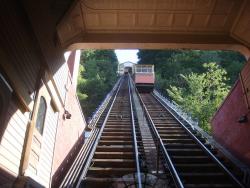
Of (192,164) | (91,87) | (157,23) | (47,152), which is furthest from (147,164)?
(91,87)

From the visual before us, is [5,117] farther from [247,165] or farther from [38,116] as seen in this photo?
[247,165]

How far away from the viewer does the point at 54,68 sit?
7.30m

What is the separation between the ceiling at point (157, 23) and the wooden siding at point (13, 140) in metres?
2.64

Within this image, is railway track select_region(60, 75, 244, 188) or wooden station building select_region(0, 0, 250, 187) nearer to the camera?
wooden station building select_region(0, 0, 250, 187)

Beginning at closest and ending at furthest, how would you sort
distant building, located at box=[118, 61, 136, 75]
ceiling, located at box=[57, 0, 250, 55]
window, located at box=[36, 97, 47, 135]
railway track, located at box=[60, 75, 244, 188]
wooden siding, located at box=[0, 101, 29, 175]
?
wooden siding, located at box=[0, 101, 29, 175]
window, located at box=[36, 97, 47, 135]
railway track, located at box=[60, 75, 244, 188]
ceiling, located at box=[57, 0, 250, 55]
distant building, located at box=[118, 61, 136, 75]

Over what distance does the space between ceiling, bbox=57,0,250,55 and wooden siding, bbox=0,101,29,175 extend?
8.65 feet

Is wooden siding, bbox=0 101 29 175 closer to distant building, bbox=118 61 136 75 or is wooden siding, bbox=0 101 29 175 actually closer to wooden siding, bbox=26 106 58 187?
wooden siding, bbox=26 106 58 187

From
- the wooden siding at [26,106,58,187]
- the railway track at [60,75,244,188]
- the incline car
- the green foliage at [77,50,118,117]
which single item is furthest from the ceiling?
the incline car

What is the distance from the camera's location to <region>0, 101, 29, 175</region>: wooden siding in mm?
4681

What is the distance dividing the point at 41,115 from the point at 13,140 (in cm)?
169

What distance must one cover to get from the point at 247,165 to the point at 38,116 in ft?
15.8

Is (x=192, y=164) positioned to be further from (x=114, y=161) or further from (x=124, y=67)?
(x=124, y=67)

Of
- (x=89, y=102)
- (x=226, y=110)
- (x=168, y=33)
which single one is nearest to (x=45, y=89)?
(x=168, y=33)

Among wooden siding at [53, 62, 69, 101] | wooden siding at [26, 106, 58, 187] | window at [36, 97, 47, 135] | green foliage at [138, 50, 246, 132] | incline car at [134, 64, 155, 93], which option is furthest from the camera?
incline car at [134, 64, 155, 93]
